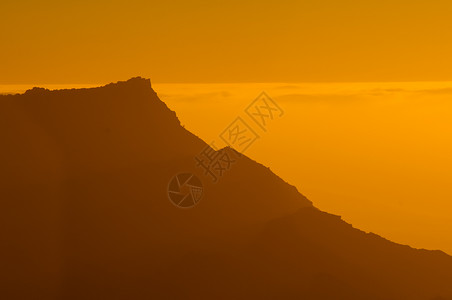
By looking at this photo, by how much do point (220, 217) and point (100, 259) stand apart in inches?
489

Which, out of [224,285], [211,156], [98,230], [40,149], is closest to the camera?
[224,285]

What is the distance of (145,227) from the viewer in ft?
182

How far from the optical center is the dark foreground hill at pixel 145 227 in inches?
2000

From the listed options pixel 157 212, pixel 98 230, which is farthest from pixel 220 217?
pixel 98 230

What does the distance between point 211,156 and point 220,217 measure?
29.6ft

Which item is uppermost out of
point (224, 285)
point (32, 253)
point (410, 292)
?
point (410, 292)

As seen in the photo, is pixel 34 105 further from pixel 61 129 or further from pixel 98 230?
pixel 98 230

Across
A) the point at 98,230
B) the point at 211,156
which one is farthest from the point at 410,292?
the point at 98,230

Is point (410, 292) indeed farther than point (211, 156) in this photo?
No

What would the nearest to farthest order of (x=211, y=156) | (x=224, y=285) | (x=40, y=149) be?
1. (x=224, y=285)
2. (x=40, y=149)
3. (x=211, y=156)

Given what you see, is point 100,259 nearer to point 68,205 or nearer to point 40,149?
point 68,205

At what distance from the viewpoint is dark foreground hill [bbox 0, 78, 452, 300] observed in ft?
167

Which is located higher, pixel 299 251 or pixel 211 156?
pixel 211 156

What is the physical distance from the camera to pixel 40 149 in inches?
2312
